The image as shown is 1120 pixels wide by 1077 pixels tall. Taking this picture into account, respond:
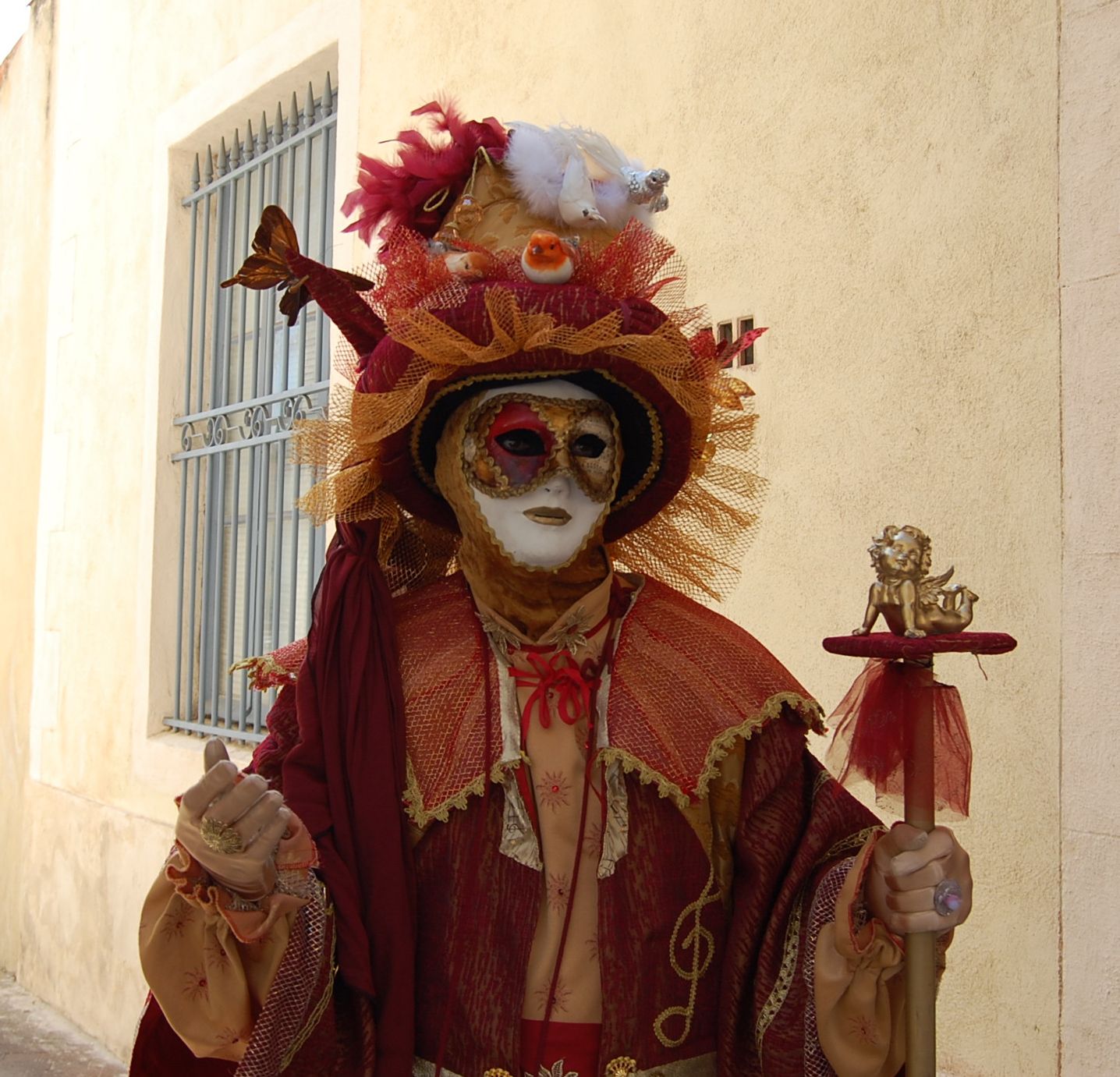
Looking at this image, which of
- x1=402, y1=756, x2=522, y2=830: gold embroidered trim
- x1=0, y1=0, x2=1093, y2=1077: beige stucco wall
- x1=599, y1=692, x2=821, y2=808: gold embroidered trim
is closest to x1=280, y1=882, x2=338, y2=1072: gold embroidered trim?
x1=402, y1=756, x2=522, y2=830: gold embroidered trim

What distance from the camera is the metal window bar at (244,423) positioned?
18.7 ft

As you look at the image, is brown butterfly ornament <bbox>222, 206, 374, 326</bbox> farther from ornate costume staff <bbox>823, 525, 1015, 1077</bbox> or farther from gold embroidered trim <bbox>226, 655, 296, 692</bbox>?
→ ornate costume staff <bbox>823, 525, 1015, 1077</bbox>

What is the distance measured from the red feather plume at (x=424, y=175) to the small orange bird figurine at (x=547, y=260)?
25 cm

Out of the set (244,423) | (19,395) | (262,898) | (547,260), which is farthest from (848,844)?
(19,395)

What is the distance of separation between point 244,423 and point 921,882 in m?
4.68

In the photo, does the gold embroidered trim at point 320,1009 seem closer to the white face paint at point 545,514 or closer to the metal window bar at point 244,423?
the white face paint at point 545,514

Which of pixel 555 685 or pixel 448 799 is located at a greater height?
pixel 555 685

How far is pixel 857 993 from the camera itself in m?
2.02

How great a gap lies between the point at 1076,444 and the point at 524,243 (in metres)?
1.20

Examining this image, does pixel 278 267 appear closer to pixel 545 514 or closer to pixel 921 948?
pixel 545 514

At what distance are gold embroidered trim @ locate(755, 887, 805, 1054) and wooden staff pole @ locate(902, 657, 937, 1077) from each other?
0.19 metres

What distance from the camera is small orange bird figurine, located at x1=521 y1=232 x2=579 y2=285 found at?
7.06 feet

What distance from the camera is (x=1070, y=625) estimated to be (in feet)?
8.77

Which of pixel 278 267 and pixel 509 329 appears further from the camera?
pixel 278 267
